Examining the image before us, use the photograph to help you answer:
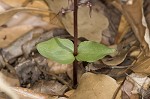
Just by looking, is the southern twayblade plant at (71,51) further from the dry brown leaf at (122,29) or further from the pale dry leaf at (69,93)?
the dry brown leaf at (122,29)

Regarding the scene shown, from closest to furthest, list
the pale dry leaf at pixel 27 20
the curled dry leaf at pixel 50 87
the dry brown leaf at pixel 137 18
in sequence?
1. the curled dry leaf at pixel 50 87
2. the dry brown leaf at pixel 137 18
3. the pale dry leaf at pixel 27 20

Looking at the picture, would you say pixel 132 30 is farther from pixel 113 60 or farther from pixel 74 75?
pixel 74 75

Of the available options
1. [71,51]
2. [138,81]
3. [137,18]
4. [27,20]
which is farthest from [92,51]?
[27,20]

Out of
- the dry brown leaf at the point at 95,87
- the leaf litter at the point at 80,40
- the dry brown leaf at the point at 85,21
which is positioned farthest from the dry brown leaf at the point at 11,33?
the dry brown leaf at the point at 95,87

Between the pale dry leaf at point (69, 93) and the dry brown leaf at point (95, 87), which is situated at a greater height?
the dry brown leaf at point (95, 87)

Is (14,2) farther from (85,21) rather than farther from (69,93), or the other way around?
(69,93)

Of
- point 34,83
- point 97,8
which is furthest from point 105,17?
point 34,83
